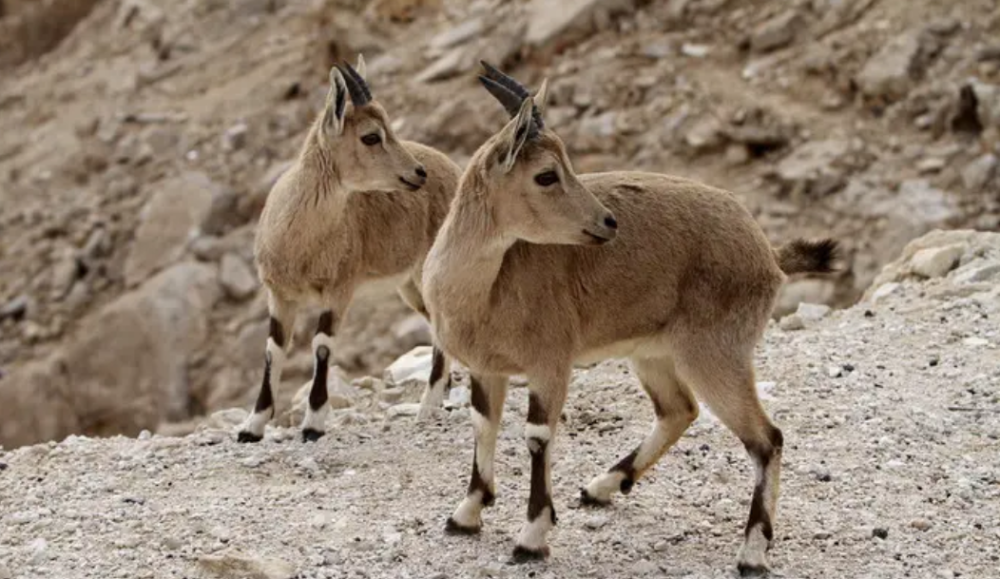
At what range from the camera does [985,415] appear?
948 centimetres

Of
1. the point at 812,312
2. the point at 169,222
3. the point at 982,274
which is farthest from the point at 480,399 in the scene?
the point at 169,222

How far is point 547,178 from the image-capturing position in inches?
308

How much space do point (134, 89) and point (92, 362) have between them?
18.2ft

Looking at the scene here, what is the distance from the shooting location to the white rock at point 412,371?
11289 mm

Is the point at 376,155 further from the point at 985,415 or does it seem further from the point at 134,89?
the point at 134,89

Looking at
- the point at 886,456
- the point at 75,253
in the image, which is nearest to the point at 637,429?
the point at 886,456

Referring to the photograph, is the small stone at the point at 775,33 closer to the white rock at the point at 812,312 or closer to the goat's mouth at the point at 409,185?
the white rock at the point at 812,312

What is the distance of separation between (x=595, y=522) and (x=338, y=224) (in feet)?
9.85

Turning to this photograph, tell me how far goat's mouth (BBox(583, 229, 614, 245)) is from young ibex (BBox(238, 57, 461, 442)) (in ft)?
8.43

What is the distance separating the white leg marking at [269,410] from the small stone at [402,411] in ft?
2.42

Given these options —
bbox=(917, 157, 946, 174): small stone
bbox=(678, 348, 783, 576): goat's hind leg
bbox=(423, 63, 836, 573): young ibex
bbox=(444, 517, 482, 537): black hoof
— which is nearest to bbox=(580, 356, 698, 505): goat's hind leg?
bbox=(423, 63, 836, 573): young ibex

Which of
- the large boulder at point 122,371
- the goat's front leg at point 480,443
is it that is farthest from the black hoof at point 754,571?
the large boulder at point 122,371

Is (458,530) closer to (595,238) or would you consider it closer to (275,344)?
(595,238)

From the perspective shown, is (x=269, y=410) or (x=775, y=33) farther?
(x=775, y=33)
